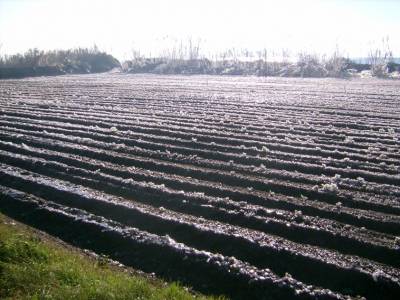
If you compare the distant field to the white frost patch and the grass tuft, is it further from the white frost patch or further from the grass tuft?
the grass tuft

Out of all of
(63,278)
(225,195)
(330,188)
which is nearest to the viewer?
(63,278)

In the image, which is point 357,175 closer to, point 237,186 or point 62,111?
point 237,186

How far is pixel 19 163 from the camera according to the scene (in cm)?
1170

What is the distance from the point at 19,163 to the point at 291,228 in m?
7.66

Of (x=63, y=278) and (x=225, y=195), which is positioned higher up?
(x=225, y=195)

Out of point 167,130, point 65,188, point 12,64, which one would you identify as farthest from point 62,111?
point 12,64

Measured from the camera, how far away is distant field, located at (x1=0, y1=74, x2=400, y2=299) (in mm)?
6500

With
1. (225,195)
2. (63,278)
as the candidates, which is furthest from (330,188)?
(63,278)

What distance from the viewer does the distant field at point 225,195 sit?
21.3 feet

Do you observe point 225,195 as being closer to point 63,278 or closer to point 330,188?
point 330,188

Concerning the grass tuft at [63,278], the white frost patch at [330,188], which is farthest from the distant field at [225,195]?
the grass tuft at [63,278]

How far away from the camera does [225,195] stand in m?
9.38

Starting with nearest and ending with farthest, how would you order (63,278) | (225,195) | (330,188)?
1. (63,278)
2. (225,195)
3. (330,188)

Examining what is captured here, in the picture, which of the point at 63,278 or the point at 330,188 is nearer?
the point at 63,278
